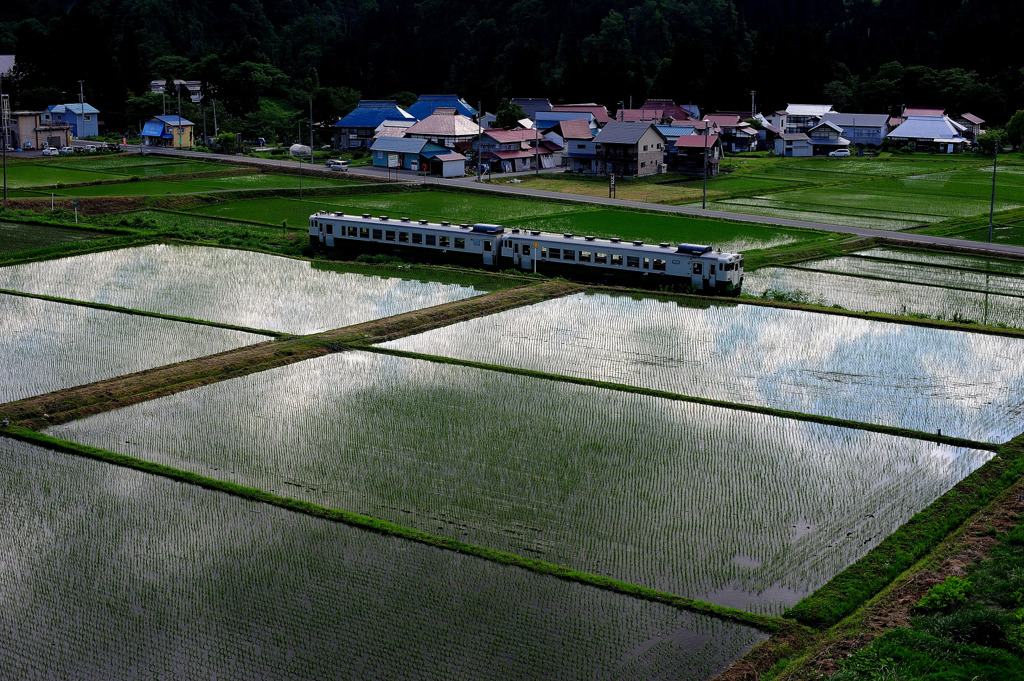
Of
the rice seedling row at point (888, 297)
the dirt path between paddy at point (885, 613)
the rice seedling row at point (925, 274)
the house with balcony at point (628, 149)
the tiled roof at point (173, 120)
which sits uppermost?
the tiled roof at point (173, 120)

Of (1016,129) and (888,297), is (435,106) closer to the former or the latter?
(1016,129)

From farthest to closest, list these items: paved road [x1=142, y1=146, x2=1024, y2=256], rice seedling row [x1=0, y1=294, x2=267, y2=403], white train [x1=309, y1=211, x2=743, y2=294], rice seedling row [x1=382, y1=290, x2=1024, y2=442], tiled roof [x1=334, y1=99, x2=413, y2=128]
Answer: tiled roof [x1=334, y1=99, x2=413, y2=128]
paved road [x1=142, y1=146, x2=1024, y2=256]
white train [x1=309, y1=211, x2=743, y2=294]
rice seedling row [x1=0, y1=294, x2=267, y2=403]
rice seedling row [x1=382, y1=290, x2=1024, y2=442]

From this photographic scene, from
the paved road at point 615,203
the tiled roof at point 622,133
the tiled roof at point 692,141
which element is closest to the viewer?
the paved road at point 615,203

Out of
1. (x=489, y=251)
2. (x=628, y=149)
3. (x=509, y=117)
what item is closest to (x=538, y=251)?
(x=489, y=251)

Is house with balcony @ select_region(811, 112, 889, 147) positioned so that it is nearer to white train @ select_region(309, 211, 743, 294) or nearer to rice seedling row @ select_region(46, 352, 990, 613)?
white train @ select_region(309, 211, 743, 294)

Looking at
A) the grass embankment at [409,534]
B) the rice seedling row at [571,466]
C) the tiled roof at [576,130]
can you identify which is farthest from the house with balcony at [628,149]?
the grass embankment at [409,534]

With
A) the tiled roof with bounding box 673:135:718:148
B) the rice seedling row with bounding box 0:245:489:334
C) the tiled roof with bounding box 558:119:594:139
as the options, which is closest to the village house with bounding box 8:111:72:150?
the tiled roof with bounding box 558:119:594:139

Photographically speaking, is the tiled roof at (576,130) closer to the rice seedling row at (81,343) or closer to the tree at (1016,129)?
the tree at (1016,129)
